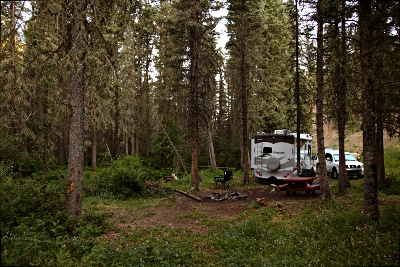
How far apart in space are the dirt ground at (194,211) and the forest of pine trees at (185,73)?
2.30m

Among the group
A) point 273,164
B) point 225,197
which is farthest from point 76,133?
point 273,164

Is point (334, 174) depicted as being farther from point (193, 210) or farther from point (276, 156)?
point (193, 210)

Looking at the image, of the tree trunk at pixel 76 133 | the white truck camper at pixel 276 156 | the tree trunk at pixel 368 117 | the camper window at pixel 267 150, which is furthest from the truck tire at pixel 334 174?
the tree trunk at pixel 76 133

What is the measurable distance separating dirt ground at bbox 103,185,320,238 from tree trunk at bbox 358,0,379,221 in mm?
3625

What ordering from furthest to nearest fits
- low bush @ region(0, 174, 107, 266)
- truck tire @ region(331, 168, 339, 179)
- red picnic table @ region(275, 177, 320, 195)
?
truck tire @ region(331, 168, 339, 179), red picnic table @ region(275, 177, 320, 195), low bush @ region(0, 174, 107, 266)

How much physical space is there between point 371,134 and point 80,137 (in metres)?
7.48

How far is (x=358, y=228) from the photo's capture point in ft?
21.8

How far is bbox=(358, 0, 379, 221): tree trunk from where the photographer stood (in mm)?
7016

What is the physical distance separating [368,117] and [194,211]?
22.7ft

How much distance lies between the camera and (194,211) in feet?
37.9

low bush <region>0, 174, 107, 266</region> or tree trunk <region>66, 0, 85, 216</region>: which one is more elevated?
tree trunk <region>66, 0, 85, 216</region>

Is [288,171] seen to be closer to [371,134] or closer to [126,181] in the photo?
[126,181]

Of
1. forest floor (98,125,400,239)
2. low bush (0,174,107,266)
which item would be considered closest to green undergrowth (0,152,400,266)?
low bush (0,174,107,266)

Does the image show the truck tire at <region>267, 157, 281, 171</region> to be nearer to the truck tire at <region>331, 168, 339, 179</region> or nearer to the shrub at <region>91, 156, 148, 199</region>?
the truck tire at <region>331, 168, 339, 179</region>
